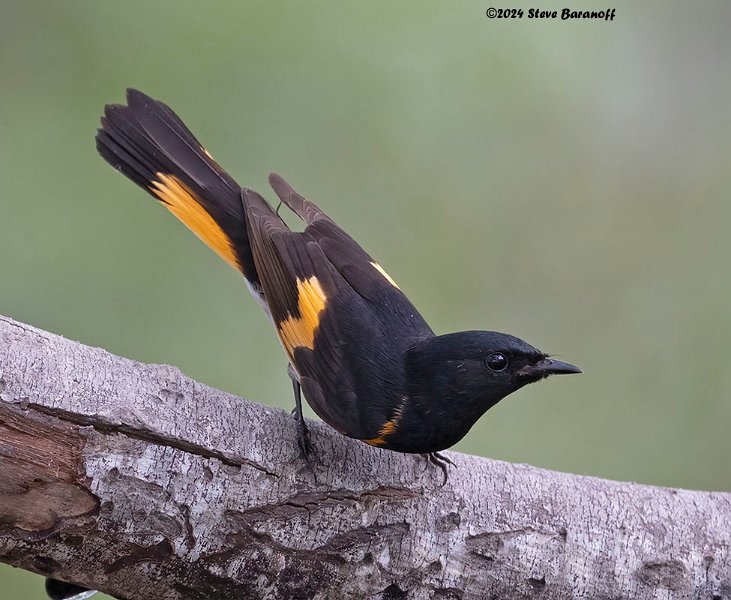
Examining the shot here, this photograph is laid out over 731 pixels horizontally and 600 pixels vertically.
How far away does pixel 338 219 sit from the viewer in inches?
139

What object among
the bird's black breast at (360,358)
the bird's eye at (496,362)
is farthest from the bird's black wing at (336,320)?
the bird's eye at (496,362)

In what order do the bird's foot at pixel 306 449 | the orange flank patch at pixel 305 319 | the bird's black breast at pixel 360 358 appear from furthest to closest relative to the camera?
the orange flank patch at pixel 305 319 < the bird's black breast at pixel 360 358 < the bird's foot at pixel 306 449

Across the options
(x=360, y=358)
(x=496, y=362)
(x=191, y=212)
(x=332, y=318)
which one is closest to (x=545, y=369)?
(x=496, y=362)

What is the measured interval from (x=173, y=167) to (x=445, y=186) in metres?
1.46

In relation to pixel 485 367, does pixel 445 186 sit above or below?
above

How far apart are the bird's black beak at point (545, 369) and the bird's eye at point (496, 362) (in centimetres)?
5

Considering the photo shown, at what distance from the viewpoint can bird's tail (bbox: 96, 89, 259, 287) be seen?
8.77 feet

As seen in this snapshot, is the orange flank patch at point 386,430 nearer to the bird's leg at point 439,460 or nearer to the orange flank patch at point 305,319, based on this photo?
the bird's leg at point 439,460

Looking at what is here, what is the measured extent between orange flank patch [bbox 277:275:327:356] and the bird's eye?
501 millimetres

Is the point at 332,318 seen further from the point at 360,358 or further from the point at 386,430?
the point at 386,430

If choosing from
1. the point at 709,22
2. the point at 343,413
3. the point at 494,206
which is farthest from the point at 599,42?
the point at 343,413

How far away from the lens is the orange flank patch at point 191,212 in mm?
2680

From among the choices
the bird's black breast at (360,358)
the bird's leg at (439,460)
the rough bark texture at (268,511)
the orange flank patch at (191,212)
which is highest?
the orange flank patch at (191,212)

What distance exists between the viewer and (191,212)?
106 inches
